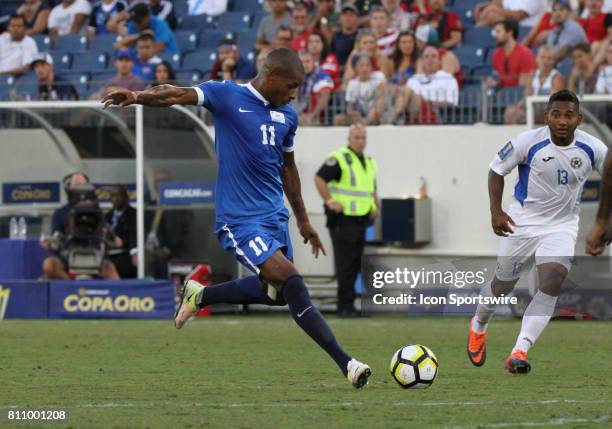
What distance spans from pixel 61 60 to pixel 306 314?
1425cm

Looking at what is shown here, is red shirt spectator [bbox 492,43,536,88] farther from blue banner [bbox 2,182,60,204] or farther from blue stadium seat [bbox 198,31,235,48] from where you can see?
blue banner [bbox 2,182,60,204]

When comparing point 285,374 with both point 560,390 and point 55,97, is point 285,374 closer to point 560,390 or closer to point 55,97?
point 560,390

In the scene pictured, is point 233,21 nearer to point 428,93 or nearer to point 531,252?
point 428,93

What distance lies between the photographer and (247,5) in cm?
2216

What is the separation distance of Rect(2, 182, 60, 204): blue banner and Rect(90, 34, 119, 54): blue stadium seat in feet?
14.6

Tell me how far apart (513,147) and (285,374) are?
230cm

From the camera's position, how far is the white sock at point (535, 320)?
995 centimetres

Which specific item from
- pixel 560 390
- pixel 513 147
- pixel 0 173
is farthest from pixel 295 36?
pixel 560 390

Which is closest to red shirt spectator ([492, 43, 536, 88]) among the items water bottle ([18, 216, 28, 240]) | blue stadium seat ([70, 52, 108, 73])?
water bottle ([18, 216, 28, 240])

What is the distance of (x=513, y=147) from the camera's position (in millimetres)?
10078

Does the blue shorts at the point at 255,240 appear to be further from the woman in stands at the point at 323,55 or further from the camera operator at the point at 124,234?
the woman in stands at the point at 323,55

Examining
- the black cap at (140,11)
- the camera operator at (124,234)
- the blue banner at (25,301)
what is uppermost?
the black cap at (140,11)

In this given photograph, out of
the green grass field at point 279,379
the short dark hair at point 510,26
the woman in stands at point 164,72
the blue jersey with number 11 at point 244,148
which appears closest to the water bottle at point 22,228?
the green grass field at point 279,379

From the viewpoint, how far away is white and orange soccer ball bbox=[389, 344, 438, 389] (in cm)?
870
